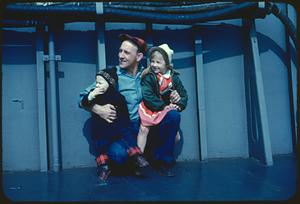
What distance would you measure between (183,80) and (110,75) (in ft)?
2.69

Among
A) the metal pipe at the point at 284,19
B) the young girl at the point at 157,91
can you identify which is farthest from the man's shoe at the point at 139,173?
the metal pipe at the point at 284,19

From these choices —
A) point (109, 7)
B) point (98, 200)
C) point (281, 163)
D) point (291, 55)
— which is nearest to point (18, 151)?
point (98, 200)

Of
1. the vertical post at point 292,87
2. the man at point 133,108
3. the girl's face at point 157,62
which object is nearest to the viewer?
the man at point 133,108

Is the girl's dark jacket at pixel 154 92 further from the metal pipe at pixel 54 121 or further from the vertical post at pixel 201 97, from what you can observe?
the metal pipe at pixel 54 121

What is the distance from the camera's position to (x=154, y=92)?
2.73 metres

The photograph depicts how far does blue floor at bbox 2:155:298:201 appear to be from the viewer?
6.91 feet

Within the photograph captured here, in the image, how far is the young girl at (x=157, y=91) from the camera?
269 cm

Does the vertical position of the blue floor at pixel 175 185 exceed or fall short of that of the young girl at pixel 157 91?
it falls short

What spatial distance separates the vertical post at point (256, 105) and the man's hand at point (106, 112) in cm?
124

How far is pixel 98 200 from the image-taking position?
2059 millimetres

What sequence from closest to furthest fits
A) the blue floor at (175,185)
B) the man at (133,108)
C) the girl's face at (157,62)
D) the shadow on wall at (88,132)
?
the blue floor at (175,185)
the man at (133,108)
the girl's face at (157,62)
the shadow on wall at (88,132)

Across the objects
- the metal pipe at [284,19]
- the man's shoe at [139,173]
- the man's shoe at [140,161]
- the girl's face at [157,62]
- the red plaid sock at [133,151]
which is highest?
the metal pipe at [284,19]

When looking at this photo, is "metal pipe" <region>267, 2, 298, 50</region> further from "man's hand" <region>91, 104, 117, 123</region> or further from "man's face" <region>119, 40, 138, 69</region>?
"man's hand" <region>91, 104, 117, 123</region>

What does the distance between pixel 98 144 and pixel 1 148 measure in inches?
32.9
